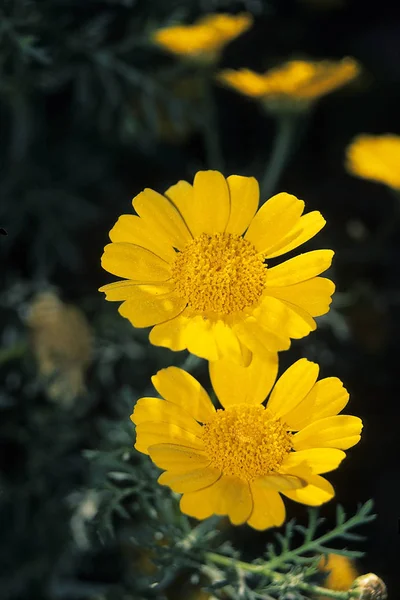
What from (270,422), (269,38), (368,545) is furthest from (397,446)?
(269,38)

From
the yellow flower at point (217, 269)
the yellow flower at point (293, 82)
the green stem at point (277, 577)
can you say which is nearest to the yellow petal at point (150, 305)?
the yellow flower at point (217, 269)

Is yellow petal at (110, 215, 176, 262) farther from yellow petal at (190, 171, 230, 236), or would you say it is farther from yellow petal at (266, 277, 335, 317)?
yellow petal at (266, 277, 335, 317)

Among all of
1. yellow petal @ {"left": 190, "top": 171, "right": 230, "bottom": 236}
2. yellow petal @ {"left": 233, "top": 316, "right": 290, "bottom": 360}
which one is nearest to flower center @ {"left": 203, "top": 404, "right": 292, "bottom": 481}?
yellow petal @ {"left": 233, "top": 316, "right": 290, "bottom": 360}

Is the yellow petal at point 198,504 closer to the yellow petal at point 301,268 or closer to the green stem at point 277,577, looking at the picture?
the green stem at point 277,577

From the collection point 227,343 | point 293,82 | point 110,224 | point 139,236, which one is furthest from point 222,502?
point 110,224

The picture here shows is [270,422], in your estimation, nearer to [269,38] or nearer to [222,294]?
[222,294]

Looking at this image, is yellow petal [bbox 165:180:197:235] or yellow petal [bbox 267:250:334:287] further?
yellow petal [bbox 165:180:197:235]

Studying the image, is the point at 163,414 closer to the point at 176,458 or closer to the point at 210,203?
the point at 176,458
